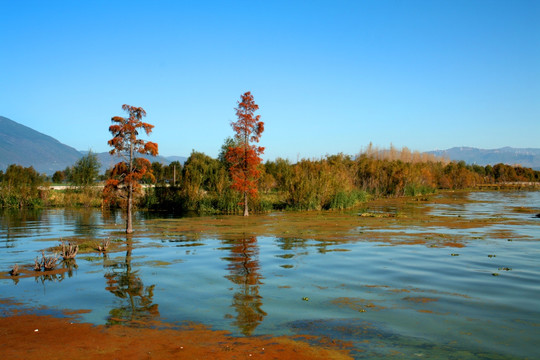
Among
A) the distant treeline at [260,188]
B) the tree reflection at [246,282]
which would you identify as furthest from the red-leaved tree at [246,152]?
the tree reflection at [246,282]

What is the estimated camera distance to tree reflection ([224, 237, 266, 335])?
921 cm

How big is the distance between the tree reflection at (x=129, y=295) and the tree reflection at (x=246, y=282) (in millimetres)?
1930

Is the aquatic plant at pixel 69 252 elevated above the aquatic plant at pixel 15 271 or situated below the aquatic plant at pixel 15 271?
above

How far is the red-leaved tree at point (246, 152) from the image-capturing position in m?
31.8

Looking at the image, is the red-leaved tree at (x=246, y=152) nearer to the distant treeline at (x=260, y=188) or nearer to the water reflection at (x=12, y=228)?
the distant treeline at (x=260, y=188)

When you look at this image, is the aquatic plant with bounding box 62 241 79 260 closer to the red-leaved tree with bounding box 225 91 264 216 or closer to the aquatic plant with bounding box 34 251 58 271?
the aquatic plant with bounding box 34 251 58 271

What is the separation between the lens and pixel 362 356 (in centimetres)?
738

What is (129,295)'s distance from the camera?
1108 centimetres

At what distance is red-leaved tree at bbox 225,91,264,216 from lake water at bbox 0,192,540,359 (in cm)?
984

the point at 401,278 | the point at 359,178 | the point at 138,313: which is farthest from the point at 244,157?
the point at 359,178

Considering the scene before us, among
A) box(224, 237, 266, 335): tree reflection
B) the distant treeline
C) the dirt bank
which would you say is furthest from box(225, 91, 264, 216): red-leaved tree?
the dirt bank

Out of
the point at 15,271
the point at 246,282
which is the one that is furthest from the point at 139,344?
the point at 15,271

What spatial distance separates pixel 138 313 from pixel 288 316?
3.27 m

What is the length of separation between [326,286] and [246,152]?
21.0 m
